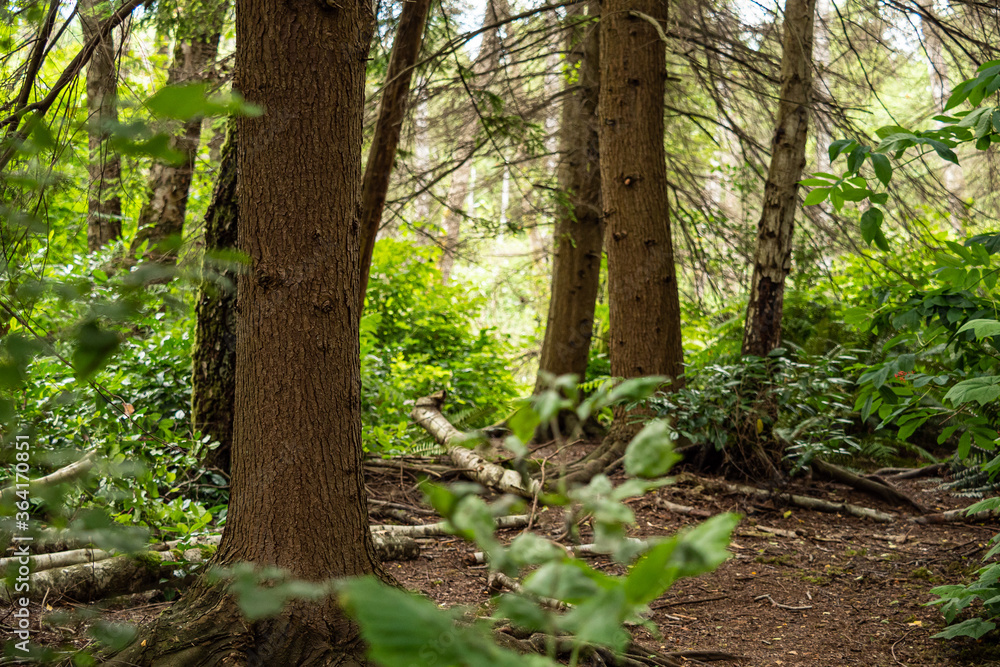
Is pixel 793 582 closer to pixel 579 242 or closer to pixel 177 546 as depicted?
pixel 177 546

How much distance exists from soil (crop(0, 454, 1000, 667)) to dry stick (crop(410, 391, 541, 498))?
0.38 meters

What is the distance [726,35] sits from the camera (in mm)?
7203

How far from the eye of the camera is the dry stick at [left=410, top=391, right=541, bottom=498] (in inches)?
211

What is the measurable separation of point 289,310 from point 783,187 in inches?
186

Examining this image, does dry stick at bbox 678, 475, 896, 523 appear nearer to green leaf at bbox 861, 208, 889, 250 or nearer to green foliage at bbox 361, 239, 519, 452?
green leaf at bbox 861, 208, 889, 250

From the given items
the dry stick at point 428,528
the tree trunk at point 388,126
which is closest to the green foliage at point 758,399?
the dry stick at point 428,528

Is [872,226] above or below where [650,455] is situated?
above

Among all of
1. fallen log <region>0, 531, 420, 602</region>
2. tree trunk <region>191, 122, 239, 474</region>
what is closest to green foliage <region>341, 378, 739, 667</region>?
fallen log <region>0, 531, 420, 602</region>

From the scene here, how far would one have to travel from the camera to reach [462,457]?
6.14m

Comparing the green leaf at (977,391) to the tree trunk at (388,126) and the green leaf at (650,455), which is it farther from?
the tree trunk at (388,126)

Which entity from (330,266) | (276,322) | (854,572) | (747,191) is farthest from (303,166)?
(747,191)

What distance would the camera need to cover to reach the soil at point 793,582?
314cm

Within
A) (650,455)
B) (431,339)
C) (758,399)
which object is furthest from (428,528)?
(431,339)

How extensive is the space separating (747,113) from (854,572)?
5885 mm
